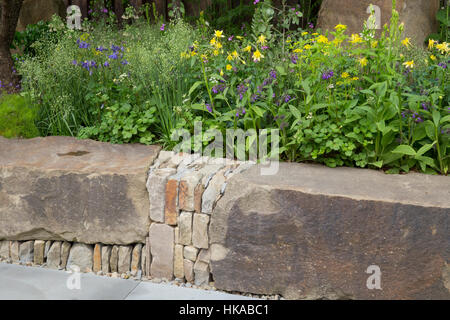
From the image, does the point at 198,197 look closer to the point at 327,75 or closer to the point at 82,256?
the point at 82,256

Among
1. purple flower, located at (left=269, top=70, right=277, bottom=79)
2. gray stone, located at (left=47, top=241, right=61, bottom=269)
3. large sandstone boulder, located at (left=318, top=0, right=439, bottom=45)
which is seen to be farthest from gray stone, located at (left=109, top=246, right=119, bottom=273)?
large sandstone boulder, located at (left=318, top=0, right=439, bottom=45)

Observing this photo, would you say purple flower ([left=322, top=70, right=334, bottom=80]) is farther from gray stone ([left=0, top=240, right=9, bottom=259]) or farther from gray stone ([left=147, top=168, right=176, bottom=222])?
gray stone ([left=0, top=240, right=9, bottom=259])

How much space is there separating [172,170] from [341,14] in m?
3.16

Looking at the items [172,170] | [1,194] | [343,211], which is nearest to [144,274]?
[172,170]

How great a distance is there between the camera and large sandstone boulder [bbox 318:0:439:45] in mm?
5191

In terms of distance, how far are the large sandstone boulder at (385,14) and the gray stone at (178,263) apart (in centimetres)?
317

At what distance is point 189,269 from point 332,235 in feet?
2.93

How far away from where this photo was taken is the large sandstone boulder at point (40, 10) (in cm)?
734

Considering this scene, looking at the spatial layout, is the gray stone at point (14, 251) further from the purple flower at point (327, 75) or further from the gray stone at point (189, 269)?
the purple flower at point (327, 75)

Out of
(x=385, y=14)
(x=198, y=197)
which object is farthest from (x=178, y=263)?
(x=385, y=14)

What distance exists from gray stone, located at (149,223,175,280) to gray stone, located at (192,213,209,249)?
0.51ft

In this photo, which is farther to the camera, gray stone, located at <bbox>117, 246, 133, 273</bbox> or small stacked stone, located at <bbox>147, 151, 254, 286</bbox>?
gray stone, located at <bbox>117, 246, 133, 273</bbox>

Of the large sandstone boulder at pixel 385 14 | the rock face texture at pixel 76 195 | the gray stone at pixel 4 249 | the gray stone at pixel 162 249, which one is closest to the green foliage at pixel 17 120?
the rock face texture at pixel 76 195
